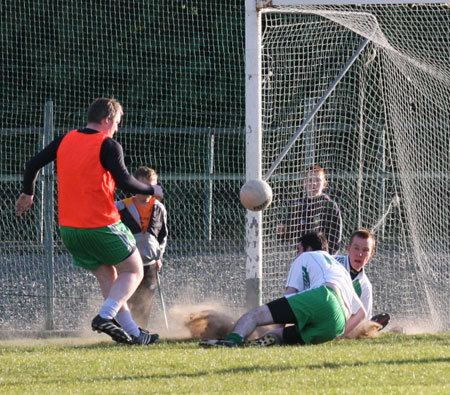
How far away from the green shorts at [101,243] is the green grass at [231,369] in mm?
674

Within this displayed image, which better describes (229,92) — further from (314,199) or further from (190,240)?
(314,199)

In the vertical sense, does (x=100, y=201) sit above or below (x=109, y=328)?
above

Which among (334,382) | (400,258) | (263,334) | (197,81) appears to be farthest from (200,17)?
(334,382)

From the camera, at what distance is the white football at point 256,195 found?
7.95 m

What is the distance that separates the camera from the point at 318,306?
7.11m

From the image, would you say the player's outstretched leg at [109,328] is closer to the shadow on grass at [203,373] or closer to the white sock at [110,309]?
the white sock at [110,309]

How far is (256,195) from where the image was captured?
7.96 metres

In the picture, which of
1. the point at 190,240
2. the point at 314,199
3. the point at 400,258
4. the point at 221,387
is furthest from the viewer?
the point at 190,240

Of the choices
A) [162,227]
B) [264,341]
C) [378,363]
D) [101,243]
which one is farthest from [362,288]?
Result: [101,243]

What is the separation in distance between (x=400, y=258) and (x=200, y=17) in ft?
18.6

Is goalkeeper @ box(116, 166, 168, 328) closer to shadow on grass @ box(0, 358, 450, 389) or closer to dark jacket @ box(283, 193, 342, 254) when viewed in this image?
dark jacket @ box(283, 193, 342, 254)

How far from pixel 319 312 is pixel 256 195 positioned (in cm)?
128

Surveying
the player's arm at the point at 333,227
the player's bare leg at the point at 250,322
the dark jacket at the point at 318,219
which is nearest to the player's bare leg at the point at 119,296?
the player's bare leg at the point at 250,322

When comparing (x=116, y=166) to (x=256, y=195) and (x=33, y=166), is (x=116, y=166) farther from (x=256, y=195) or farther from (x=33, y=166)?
(x=256, y=195)
